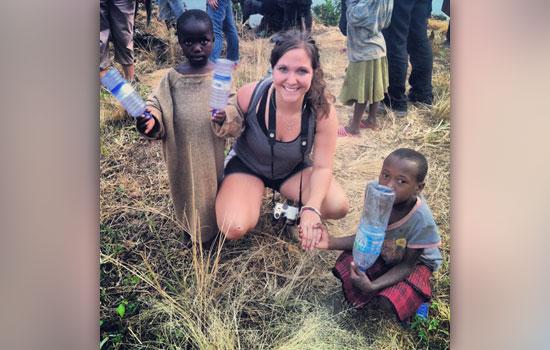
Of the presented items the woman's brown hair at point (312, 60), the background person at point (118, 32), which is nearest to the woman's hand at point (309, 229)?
the woman's brown hair at point (312, 60)

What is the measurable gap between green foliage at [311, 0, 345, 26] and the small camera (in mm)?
833

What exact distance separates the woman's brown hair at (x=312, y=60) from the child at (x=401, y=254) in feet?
1.31

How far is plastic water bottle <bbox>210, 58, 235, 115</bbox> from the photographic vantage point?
175cm

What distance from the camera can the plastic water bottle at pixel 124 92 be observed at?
1732 millimetres

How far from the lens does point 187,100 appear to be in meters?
1.80

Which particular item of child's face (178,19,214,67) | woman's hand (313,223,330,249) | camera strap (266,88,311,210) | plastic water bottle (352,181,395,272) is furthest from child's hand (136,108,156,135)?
plastic water bottle (352,181,395,272)

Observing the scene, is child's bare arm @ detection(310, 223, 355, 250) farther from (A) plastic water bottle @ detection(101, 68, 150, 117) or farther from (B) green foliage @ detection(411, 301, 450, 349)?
(A) plastic water bottle @ detection(101, 68, 150, 117)

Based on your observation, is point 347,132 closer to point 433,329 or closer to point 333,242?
point 333,242

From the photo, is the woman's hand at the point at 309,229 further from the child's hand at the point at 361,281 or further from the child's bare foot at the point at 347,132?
the child's bare foot at the point at 347,132

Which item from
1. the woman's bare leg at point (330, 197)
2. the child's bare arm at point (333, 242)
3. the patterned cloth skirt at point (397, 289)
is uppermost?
the woman's bare leg at point (330, 197)
